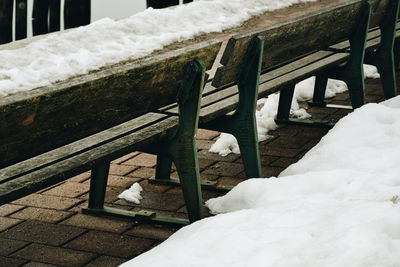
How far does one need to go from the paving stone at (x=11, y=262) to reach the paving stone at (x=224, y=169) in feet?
5.00

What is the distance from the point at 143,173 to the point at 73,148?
1.54 meters

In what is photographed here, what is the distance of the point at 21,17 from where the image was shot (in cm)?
796

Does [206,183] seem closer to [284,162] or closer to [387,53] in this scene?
[284,162]

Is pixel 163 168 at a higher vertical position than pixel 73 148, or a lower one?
lower

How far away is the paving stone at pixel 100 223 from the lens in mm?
3762

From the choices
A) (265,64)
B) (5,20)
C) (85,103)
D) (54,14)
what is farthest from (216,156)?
(54,14)

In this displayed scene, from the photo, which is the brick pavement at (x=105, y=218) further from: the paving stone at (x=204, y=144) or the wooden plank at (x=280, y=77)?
the wooden plank at (x=280, y=77)

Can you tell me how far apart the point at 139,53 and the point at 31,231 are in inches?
135

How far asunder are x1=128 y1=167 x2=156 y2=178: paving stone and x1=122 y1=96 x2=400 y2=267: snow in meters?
0.82

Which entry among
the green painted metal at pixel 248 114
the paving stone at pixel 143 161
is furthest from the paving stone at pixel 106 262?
the paving stone at pixel 143 161

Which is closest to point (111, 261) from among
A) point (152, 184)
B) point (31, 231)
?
point (31, 231)

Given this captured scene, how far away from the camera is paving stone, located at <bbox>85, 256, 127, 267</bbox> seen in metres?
3.31

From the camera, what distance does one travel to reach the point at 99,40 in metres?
7.11

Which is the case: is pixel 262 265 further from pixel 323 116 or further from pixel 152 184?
pixel 323 116
